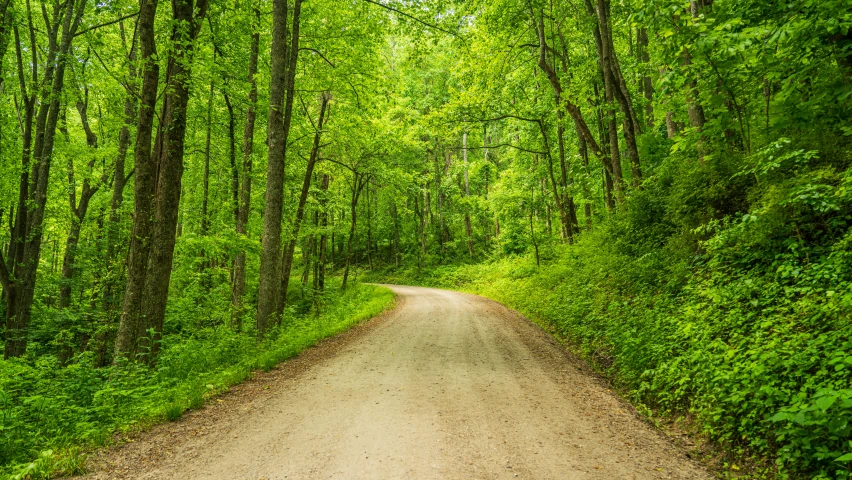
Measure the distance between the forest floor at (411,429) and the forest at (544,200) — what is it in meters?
0.53

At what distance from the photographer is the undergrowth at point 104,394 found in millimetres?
4199

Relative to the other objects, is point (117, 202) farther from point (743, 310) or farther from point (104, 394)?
point (743, 310)

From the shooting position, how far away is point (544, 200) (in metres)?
21.1

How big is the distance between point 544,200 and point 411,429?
1798 centimetres

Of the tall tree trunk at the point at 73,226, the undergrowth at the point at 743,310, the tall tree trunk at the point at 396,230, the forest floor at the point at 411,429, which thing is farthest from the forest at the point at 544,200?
the tall tree trunk at the point at 396,230

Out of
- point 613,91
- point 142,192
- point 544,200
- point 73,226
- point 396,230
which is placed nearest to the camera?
point 142,192

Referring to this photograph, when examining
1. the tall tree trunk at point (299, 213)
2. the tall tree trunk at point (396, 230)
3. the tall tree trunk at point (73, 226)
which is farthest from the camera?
the tall tree trunk at point (396, 230)

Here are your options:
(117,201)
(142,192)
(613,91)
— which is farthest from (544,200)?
(117,201)

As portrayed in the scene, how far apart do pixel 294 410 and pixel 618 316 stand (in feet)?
21.6

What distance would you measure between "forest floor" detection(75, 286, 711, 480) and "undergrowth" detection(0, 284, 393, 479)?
0.29 meters

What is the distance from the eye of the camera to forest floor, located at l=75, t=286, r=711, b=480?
154 inches

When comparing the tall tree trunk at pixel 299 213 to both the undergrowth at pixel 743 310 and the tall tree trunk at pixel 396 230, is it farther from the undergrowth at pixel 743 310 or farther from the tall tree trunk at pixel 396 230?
the tall tree trunk at pixel 396 230

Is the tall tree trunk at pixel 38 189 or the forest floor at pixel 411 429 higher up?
the tall tree trunk at pixel 38 189

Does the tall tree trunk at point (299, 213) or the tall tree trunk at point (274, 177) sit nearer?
the tall tree trunk at point (274, 177)
